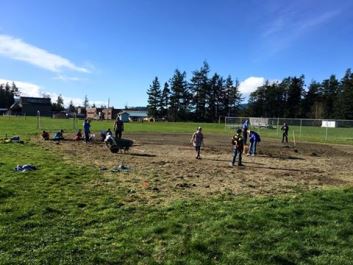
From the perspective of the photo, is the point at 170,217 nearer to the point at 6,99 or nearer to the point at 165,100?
the point at 165,100

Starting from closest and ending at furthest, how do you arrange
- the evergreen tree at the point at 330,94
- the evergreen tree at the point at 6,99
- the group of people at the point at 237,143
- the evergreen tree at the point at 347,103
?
the group of people at the point at 237,143
the evergreen tree at the point at 347,103
the evergreen tree at the point at 330,94
the evergreen tree at the point at 6,99

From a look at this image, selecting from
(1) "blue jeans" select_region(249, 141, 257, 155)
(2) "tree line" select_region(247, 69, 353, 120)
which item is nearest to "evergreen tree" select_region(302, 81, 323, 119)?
(2) "tree line" select_region(247, 69, 353, 120)

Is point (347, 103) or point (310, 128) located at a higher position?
point (347, 103)

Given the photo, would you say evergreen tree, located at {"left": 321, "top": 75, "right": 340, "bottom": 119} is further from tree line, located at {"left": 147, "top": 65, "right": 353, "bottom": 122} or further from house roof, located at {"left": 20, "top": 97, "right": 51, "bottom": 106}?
house roof, located at {"left": 20, "top": 97, "right": 51, "bottom": 106}

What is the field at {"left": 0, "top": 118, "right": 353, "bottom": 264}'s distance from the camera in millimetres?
6719

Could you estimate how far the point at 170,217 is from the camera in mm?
8695

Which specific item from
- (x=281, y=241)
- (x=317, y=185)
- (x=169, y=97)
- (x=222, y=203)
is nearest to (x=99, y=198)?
(x=222, y=203)

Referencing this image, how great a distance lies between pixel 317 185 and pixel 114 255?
8.94 meters

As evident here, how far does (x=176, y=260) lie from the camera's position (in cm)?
647

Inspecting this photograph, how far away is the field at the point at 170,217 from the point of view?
6719 mm

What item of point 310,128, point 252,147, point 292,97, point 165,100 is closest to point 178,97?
point 165,100

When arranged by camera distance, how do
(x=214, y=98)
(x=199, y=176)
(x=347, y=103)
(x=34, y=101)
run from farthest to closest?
1. (x=34, y=101)
2. (x=214, y=98)
3. (x=347, y=103)
4. (x=199, y=176)

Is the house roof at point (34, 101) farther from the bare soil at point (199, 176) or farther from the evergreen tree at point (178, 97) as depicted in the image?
the bare soil at point (199, 176)

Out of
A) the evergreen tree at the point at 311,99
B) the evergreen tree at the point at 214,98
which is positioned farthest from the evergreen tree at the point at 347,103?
the evergreen tree at the point at 214,98
